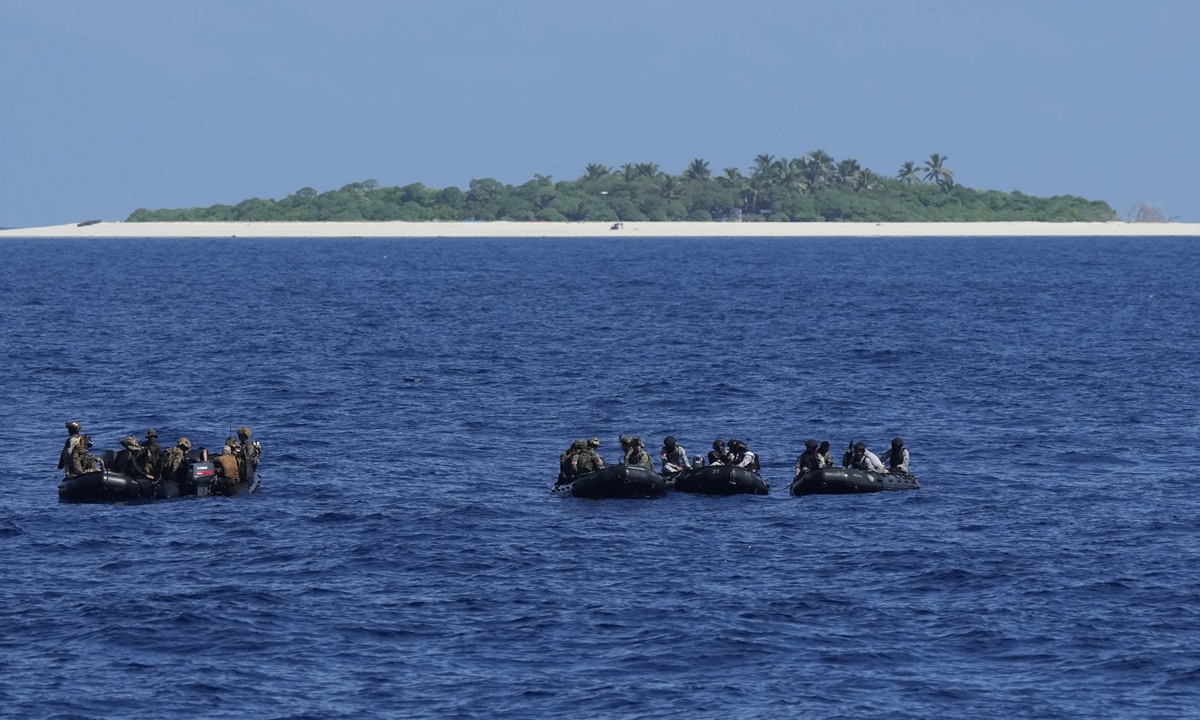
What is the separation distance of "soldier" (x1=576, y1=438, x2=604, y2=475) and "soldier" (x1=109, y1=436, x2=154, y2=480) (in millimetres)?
10354

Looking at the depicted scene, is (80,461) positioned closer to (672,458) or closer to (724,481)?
(672,458)

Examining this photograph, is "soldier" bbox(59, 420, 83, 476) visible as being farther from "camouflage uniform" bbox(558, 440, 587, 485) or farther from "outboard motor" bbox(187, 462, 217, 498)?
"camouflage uniform" bbox(558, 440, 587, 485)

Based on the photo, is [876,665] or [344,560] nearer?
[876,665]

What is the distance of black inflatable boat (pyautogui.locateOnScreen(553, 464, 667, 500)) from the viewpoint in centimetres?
3841

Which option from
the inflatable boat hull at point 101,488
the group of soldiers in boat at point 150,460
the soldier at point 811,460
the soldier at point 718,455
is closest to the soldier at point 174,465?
the group of soldiers in boat at point 150,460

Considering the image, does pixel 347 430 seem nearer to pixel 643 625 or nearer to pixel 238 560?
pixel 238 560

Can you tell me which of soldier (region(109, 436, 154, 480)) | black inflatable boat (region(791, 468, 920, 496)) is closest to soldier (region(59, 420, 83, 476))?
soldier (region(109, 436, 154, 480))

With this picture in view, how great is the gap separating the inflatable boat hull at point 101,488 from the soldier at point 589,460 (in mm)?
10449

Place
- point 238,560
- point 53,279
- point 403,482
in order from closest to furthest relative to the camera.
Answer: point 238,560 < point 403,482 < point 53,279

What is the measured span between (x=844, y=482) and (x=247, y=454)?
48.3ft

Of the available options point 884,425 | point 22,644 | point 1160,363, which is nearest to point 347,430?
point 884,425

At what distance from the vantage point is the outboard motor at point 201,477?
38.8m

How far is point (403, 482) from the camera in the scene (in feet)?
136

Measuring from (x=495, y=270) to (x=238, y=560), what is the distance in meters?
127
